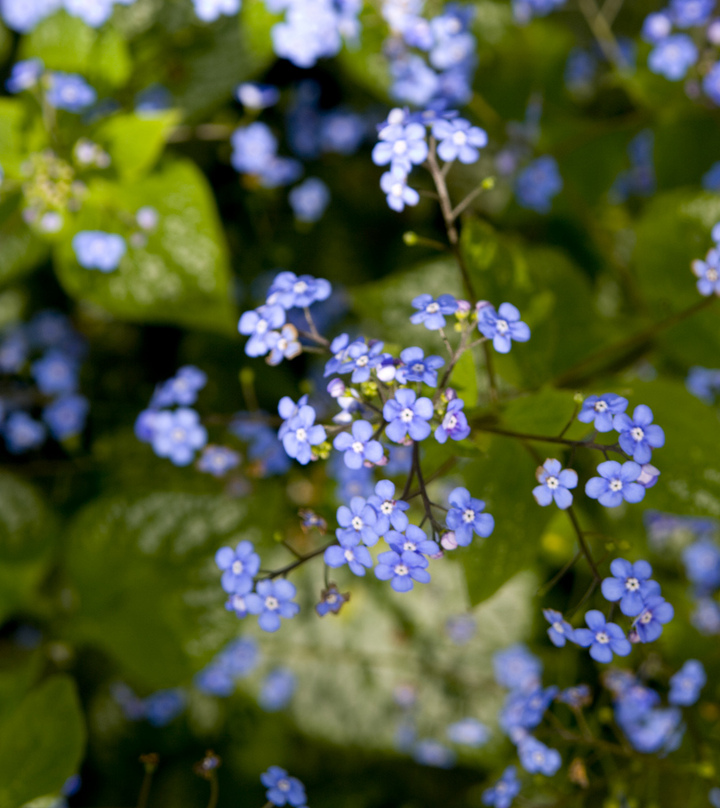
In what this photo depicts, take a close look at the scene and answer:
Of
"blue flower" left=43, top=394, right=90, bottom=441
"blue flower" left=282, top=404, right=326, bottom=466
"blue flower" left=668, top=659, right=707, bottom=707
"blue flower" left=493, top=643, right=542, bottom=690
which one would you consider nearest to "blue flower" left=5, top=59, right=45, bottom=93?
"blue flower" left=43, top=394, right=90, bottom=441

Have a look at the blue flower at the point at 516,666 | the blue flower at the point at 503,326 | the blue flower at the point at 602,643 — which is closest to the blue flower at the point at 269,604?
the blue flower at the point at 602,643

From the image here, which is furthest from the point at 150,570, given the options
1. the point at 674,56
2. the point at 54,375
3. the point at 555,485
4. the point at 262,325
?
the point at 674,56

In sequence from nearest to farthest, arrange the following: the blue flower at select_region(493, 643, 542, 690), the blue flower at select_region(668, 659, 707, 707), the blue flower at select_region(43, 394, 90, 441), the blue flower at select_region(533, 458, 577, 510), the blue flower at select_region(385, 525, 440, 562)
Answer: the blue flower at select_region(385, 525, 440, 562)
the blue flower at select_region(533, 458, 577, 510)
the blue flower at select_region(668, 659, 707, 707)
the blue flower at select_region(493, 643, 542, 690)
the blue flower at select_region(43, 394, 90, 441)

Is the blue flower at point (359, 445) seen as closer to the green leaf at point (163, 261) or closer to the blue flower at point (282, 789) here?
the blue flower at point (282, 789)

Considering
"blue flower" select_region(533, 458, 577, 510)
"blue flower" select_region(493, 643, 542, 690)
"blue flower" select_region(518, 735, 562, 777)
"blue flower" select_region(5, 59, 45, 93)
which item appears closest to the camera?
"blue flower" select_region(533, 458, 577, 510)

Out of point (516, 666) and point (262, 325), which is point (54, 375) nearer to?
A: point (262, 325)

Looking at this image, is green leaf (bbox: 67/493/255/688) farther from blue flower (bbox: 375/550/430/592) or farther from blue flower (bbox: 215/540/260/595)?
blue flower (bbox: 375/550/430/592)

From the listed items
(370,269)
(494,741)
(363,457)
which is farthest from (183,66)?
(494,741)
